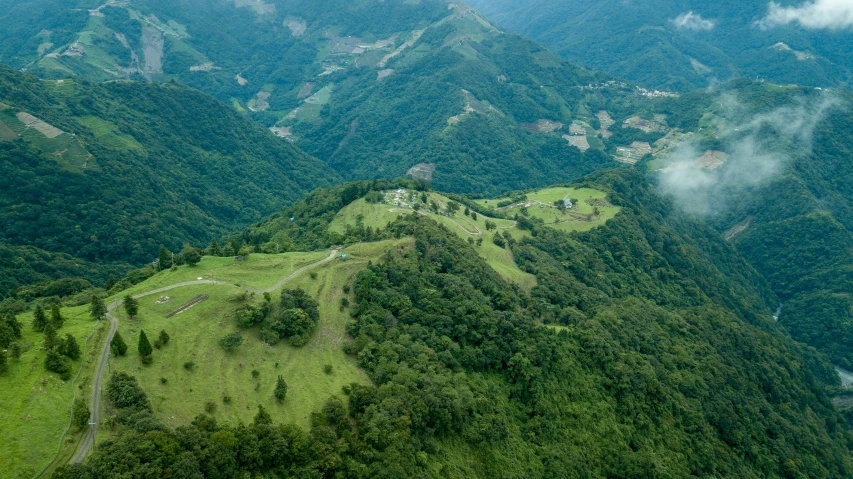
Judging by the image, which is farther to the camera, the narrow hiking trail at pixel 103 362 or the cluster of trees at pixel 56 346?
the cluster of trees at pixel 56 346

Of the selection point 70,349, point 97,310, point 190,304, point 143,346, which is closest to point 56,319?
point 97,310

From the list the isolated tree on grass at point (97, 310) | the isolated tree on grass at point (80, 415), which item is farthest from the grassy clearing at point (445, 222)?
the isolated tree on grass at point (80, 415)

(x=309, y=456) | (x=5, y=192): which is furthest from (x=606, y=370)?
(x=5, y=192)

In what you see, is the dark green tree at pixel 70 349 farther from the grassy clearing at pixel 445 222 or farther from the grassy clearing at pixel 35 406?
the grassy clearing at pixel 445 222

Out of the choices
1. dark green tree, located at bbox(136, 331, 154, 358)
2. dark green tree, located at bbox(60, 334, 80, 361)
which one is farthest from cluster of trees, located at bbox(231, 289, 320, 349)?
dark green tree, located at bbox(60, 334, 80, 361)

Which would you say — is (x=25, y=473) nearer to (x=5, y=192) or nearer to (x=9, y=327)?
(x=9, y=327)

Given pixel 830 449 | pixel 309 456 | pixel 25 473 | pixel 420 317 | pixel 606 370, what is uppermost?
pixel 25 473
